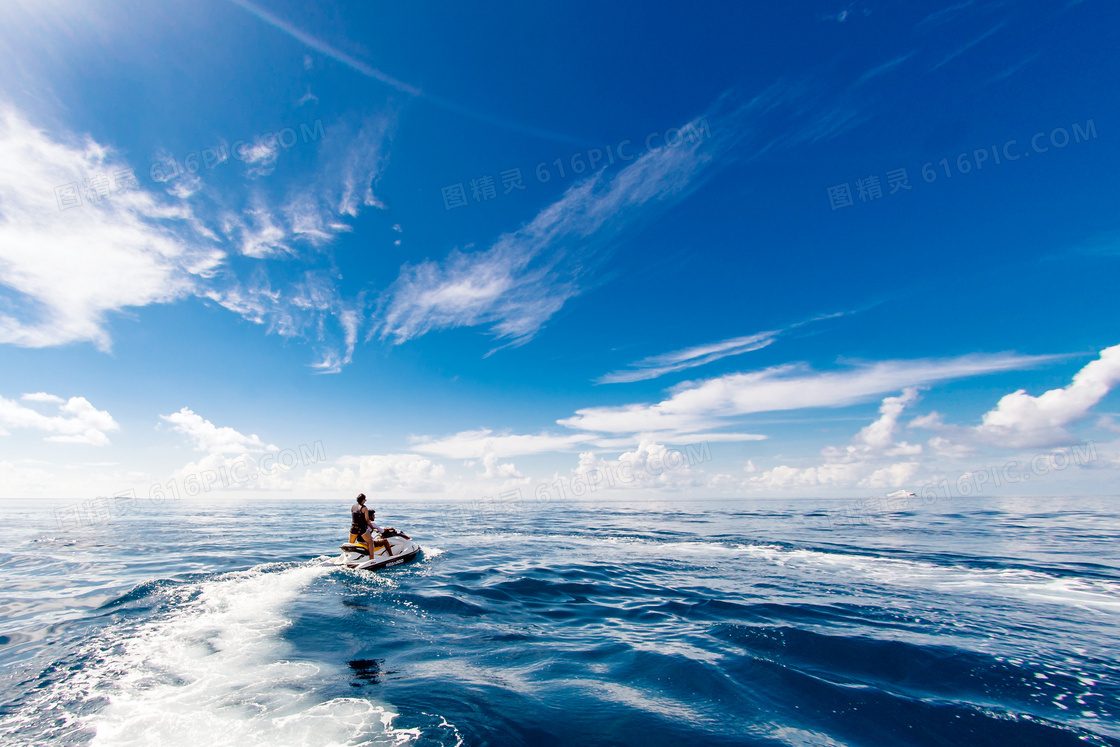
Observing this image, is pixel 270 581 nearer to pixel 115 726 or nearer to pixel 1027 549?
pixel 115 726

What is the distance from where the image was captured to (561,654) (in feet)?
32.4

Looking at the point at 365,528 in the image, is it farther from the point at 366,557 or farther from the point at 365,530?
the point at 366,557

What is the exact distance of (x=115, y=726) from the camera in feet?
21.8

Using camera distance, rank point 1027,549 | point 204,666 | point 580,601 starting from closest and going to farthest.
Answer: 1. point 204,666
2. point 580,601
3. point 1027,549

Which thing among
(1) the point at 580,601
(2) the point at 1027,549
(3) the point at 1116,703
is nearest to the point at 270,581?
(1) the point at 580,601

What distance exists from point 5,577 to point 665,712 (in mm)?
28381

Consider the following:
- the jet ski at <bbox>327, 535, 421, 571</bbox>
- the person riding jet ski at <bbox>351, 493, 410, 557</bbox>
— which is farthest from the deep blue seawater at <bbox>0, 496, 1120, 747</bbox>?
the person riding jet ski at <bbox>351, 493, 410, 557</bbox>

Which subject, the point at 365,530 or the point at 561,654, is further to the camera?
the point at 365,530

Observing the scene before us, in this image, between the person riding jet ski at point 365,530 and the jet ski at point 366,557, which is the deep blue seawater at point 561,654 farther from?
the person riding jet ski at point 365,530

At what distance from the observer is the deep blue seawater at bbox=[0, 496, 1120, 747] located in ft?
22.2

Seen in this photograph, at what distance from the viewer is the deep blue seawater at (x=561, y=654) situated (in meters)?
6.77

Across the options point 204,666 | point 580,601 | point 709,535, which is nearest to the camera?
point 204,666

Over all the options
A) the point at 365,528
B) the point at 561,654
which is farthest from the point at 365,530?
the point at 561,654

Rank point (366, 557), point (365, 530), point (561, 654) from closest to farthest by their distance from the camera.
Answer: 1. point (561, 654)
2. point (366, 557)
3. point (365, 530)
